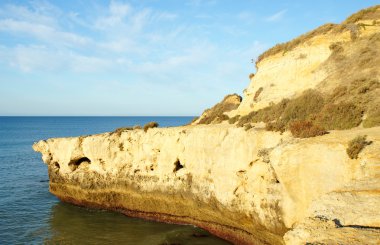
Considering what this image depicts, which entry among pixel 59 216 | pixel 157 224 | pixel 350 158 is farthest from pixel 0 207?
pixel 350 158

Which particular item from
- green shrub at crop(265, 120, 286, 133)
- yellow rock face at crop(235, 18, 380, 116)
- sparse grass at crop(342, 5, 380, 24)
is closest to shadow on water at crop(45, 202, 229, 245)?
green shrub at crop(265, 120, 286, 133)

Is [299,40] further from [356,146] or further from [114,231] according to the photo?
[114,231]

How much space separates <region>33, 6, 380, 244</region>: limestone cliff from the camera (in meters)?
9.79

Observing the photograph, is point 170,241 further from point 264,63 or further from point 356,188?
point 264,63

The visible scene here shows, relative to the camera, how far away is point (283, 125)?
17469mm

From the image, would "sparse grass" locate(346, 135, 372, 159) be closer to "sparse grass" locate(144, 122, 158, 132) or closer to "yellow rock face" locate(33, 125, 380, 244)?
"yellow rock face" locate(33, 125, 380, 244)

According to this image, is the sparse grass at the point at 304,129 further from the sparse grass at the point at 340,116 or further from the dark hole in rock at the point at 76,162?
the dark hole in rock at the point at 76,162

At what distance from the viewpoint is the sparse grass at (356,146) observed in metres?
12.0

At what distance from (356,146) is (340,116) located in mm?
5295

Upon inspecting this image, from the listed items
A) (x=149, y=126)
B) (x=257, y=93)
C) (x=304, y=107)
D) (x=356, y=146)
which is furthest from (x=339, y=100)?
(x=149, y=126)

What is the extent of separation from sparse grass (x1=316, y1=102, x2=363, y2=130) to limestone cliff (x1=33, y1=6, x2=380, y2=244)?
0.30 metres

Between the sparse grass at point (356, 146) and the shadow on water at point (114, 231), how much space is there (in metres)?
11.4

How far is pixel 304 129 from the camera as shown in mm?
15688

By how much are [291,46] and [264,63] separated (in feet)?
9.19
